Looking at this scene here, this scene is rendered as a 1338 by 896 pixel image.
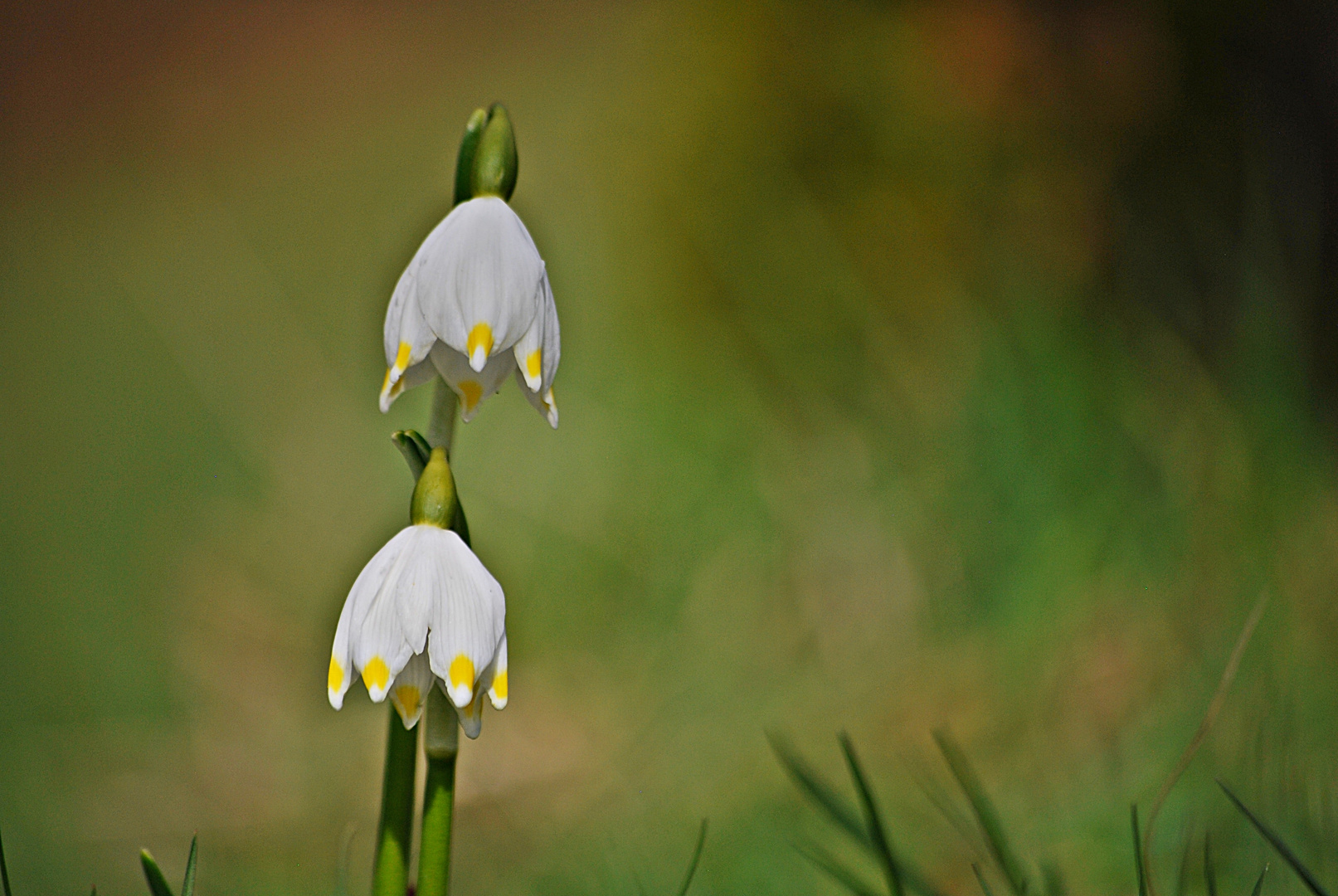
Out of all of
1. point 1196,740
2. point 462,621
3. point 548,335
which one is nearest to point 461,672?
point 462,621

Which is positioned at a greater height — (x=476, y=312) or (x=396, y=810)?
(x=476, y=312)

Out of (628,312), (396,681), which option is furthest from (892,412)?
(396,681)

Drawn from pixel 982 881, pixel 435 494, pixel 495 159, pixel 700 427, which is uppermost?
pixel 700 427

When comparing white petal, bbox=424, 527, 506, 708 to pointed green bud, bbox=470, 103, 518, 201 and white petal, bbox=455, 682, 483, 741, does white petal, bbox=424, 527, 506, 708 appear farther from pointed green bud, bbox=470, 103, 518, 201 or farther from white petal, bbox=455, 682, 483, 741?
pointed green bud, bbox=470, 103, 518, 201

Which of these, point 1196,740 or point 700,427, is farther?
point 700,427

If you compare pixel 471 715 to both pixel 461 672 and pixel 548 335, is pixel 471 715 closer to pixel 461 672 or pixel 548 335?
pixel 461 672

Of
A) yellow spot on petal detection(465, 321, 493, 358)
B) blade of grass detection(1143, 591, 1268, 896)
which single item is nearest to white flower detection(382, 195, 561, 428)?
yellow spot on petal detection(465, 321, 493, 358)

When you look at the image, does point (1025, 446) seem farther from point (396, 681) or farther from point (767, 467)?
point (396, 681)
